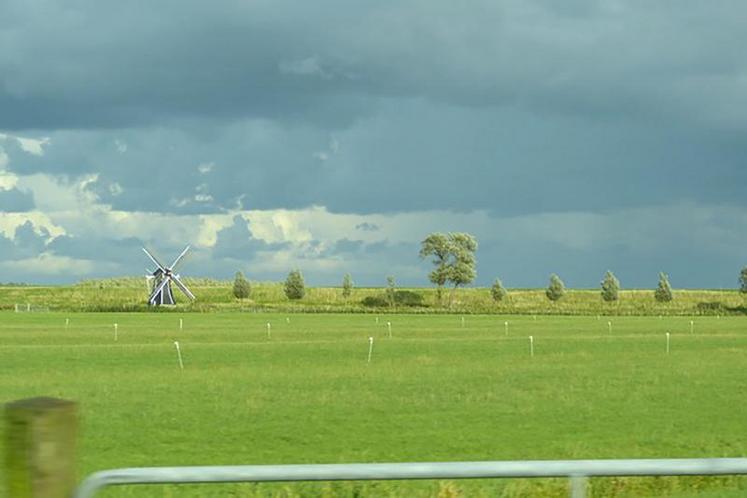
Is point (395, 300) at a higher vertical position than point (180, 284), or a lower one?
lower

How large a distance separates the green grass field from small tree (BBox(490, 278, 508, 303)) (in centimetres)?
10838

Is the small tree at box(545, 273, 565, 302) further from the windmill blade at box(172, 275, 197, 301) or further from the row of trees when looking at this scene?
the windmill blade at box(172, 275, 197, 301)

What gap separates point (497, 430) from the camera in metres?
26.0

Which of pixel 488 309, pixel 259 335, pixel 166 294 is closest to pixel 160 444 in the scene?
pixel 259 335

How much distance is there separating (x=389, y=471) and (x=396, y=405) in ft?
87.2

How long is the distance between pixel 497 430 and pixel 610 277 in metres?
150

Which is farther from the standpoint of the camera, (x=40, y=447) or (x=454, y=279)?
(x=454, y=279)

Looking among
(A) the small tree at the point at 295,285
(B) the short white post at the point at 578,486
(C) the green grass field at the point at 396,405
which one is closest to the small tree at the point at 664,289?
(A) the small tree at the point at 295,285

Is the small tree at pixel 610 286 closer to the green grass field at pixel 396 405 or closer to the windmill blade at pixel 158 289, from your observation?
the windmill blade at pixel 158 289

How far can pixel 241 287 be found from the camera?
175625 millimetres

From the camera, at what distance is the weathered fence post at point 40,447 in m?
4.73

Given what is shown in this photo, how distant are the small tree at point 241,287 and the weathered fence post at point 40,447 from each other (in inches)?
6726

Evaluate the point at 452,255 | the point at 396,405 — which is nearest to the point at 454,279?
the point at 452,255

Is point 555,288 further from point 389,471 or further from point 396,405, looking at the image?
point 389,471
